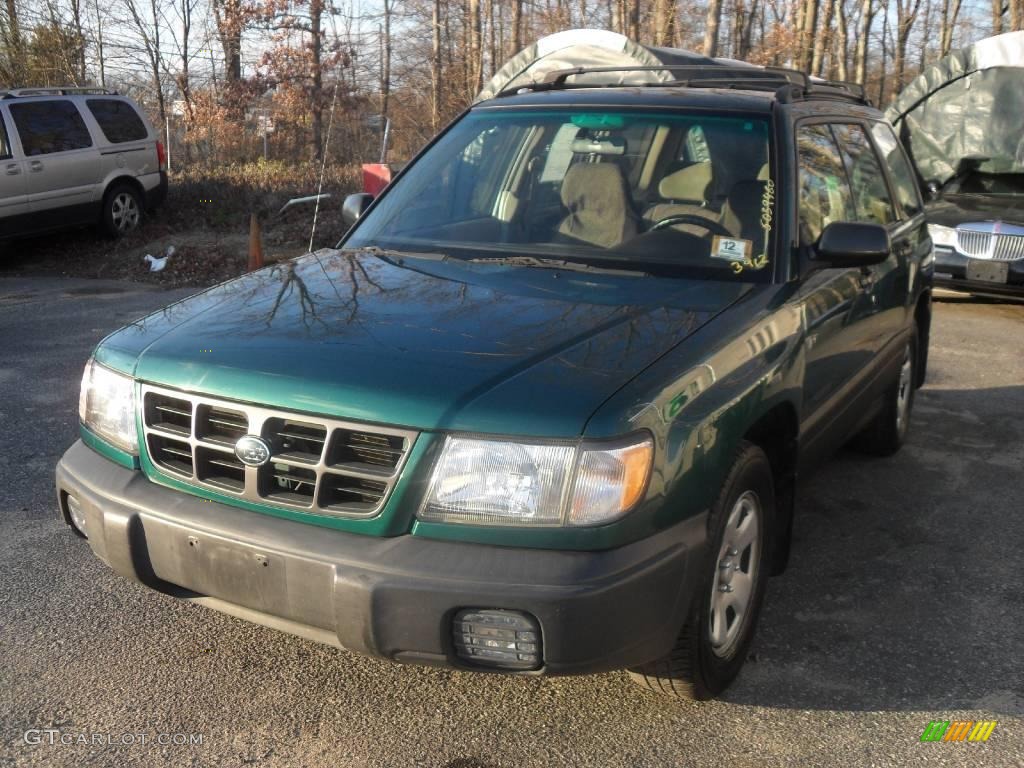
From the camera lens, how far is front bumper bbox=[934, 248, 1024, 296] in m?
9.43

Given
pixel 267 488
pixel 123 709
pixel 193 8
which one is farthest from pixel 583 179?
pixel 193 8

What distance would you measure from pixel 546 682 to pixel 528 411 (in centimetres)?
111

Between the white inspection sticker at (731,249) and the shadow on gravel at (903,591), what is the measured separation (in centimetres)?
102

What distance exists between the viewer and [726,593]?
10.0 feet

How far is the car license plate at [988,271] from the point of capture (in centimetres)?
945

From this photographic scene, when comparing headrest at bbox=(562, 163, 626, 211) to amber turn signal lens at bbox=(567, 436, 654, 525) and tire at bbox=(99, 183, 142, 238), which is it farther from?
tire at bbox=(99, 183, 142, 238)

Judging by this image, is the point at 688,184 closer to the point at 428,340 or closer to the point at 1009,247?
the point at 428,340

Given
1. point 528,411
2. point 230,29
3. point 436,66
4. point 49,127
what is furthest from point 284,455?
point 436,66

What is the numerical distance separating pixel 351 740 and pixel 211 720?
0.43m

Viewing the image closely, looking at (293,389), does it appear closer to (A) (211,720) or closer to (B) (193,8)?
(A) (211,720)

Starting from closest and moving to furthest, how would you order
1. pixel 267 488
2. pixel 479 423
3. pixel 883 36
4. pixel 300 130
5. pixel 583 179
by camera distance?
pixel 479 423, pixel 267 488, pixel 583 179, pixel 300 130, pixel 883 36

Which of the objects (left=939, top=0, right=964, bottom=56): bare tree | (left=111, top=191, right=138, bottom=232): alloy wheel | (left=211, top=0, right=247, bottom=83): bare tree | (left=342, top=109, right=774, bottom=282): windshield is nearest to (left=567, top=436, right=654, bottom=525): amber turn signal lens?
(left=342, top=109, right=774, bottom=282): windshield

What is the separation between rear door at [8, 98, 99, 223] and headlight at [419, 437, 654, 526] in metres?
11.1

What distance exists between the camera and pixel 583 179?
3.86m
